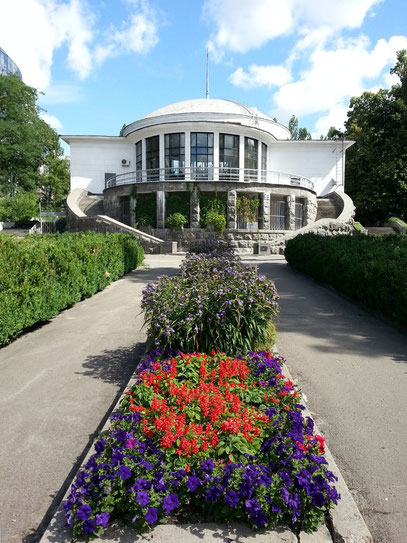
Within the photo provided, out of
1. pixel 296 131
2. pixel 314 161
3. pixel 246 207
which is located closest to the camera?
pixel 246 207

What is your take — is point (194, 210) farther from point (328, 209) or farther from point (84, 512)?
point (84, 512)

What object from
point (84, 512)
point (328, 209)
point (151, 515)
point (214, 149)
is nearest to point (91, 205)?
point (214, 149)

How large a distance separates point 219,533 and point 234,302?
8.65 ft

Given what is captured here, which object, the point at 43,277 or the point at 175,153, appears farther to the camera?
the point at 175,153

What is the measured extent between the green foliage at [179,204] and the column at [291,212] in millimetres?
7260

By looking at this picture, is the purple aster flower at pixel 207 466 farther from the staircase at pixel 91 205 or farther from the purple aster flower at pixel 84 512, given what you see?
the staircase at pixel 91 205

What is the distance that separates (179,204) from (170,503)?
81.7 feet

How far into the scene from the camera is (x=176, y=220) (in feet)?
84.1

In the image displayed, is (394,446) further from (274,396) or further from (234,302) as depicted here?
(234,302)

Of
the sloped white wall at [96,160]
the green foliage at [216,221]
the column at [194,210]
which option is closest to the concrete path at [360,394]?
the green foliage at [216,221]

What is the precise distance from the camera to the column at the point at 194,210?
25.9m

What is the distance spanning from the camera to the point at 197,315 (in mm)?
4469

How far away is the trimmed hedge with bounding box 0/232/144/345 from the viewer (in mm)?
6055

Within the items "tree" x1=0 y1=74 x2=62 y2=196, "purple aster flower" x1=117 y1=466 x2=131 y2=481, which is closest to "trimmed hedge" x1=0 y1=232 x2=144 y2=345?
"purple aster flower" x1=117 y1=466 x2=131 y2=481
